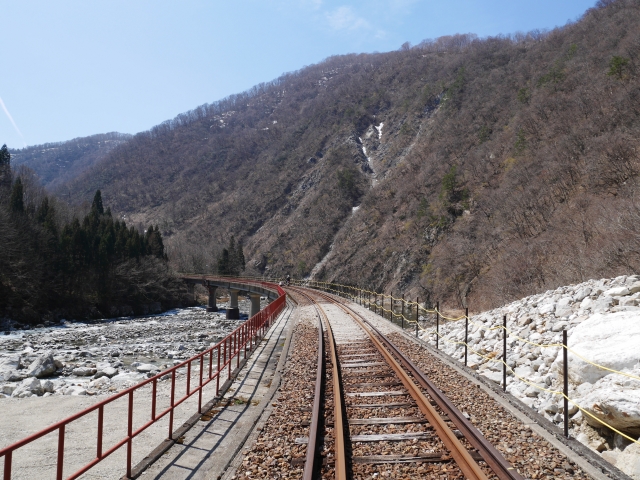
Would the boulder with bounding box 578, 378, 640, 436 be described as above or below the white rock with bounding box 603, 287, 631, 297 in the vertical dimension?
below

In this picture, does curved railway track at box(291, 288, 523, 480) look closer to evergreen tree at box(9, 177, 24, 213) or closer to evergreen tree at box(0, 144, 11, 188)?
evergreen tree at box(9, 177, 24, 213)

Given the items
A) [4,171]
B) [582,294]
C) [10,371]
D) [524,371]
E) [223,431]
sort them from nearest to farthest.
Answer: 1. [223,431]
2. [524,371]
3. [582,294]
4. [10,371]
5. [4,171]

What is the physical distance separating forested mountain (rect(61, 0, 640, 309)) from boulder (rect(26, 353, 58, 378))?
20.0 meters

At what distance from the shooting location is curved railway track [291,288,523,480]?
5.15 metres

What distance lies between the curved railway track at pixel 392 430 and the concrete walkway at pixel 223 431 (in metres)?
1.11

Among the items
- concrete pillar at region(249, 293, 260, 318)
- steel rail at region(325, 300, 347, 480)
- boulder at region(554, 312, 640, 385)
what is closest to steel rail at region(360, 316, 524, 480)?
steel rail at region(325, 300, 347, 480)

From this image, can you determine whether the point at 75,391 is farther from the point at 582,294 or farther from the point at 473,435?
the point at 582,294

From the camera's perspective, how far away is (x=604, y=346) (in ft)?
22.4

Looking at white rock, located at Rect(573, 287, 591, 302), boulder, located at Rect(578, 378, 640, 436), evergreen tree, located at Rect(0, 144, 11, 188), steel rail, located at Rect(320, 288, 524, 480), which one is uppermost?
evergreen tree, located at Rect(0, 144, 11, 188)

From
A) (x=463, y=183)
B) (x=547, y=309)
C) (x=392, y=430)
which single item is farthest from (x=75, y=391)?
(x=463, y=183)

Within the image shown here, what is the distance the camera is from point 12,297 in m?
39.7

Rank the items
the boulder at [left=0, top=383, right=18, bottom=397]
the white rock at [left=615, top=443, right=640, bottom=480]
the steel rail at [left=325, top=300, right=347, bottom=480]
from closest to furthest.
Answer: the white rock at [left=615, top=443, right=640, bottom=480] → the steel rail at [left=325, top=300, right=347, bottom=480] → the boulder at [left=0, top=383, right=18, bottom=397]

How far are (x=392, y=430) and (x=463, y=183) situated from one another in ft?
153

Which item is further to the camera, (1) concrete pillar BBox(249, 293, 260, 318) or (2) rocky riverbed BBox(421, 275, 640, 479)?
(1) concrete pillar BBox(249, 293, 260, 318)
